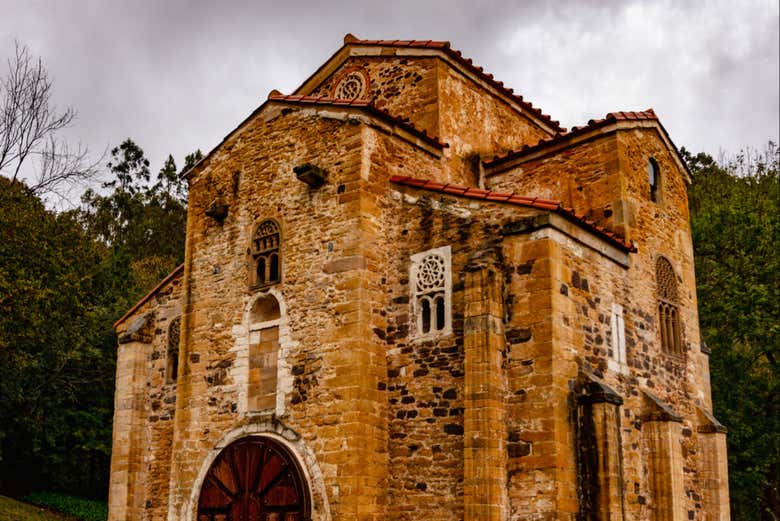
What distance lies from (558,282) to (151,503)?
33.9 feet

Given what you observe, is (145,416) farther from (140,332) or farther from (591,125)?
(591,125)

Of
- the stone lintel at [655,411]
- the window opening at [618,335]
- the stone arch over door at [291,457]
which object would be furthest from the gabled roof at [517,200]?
the stone arch over door at [291,457]

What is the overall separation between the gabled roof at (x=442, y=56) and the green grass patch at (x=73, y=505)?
1543cm

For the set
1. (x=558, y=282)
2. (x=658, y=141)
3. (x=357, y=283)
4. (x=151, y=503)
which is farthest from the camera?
(x=151, y=503)

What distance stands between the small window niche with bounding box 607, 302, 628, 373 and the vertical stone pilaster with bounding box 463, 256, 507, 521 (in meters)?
2.40

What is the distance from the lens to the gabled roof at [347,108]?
13.9 metres

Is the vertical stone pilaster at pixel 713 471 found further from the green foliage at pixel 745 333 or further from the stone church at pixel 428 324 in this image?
the green foliage at pixel 745 333

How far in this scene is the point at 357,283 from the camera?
1309cm

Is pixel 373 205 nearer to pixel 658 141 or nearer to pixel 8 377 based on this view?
pixel 658 141

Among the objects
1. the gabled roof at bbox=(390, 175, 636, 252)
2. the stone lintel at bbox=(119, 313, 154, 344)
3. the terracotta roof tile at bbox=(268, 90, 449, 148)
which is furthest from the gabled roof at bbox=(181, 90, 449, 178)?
→ the stone lintel at bbox=(119, 313, 154, 344)

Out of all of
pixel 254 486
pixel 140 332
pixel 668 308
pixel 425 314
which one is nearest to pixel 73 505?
pixel 140 332

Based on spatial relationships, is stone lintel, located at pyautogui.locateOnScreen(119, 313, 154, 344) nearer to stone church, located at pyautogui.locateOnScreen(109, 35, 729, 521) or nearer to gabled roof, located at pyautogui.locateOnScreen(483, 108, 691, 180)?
stone church, located at pyautogui.locateOnScreen(109, 35, 729, 521)

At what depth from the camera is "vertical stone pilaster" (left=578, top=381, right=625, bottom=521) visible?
11500 mm

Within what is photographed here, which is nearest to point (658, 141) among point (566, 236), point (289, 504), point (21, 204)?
point (566, 236)
